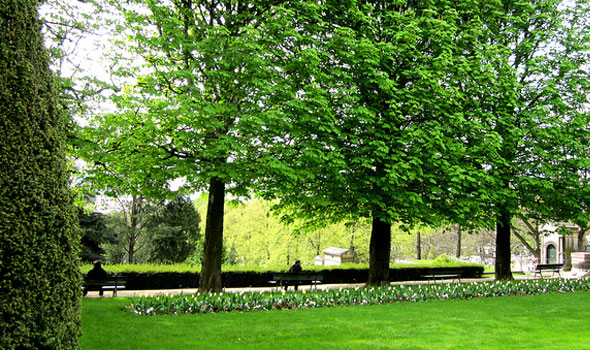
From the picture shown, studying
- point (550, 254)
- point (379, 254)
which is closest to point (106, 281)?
point (379, 254)

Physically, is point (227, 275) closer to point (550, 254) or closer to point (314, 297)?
point (314, 297)

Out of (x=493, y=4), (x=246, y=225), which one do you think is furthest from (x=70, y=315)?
(x=246, y=225)

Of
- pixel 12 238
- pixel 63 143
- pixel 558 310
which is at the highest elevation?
pixel 63 143

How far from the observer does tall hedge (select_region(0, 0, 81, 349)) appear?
378 centimetres

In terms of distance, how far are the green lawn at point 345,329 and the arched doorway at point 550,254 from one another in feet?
107

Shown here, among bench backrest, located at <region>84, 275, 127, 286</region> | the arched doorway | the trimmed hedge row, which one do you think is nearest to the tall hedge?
bench backrest, located at <region>84, 275, 127, 286</region>

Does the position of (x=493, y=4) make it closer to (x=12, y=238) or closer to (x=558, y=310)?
(x=558, y=310)

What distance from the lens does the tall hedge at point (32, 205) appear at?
3779mm

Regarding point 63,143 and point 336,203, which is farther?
point 336,203

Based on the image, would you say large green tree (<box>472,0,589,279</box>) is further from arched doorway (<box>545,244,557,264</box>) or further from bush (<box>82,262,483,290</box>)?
arched doorway (<box>545,244,557,264</box>)

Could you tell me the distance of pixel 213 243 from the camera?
12.7 metres

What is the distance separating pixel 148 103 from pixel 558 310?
12378mm

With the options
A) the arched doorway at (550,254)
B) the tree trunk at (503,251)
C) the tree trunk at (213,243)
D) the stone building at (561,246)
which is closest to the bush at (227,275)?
the tree trunk at (503,251)

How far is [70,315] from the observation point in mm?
4250
